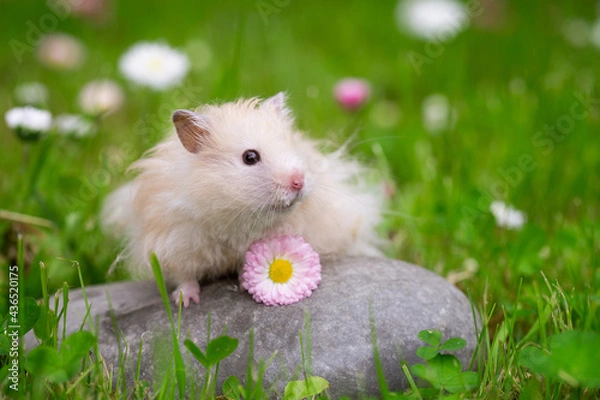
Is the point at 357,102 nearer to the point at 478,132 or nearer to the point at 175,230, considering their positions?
the point at 478,132

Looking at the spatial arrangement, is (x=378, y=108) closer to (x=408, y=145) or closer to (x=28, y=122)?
(x=408, y=145)

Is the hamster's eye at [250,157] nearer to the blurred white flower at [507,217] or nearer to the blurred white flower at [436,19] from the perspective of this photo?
the blurred white flower at [507,217]

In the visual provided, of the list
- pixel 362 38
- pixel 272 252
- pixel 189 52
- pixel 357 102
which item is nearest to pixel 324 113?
pixel 357 102

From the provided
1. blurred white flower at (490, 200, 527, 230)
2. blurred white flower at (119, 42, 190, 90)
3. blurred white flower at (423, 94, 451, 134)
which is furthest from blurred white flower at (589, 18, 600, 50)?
blurred white flower at (119, 42, 190, 90)

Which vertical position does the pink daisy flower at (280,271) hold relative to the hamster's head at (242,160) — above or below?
below

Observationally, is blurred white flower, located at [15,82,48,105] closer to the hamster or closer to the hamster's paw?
the hamster

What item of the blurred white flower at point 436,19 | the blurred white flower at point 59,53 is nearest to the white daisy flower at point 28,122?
the blurred white flower at point 59,53
